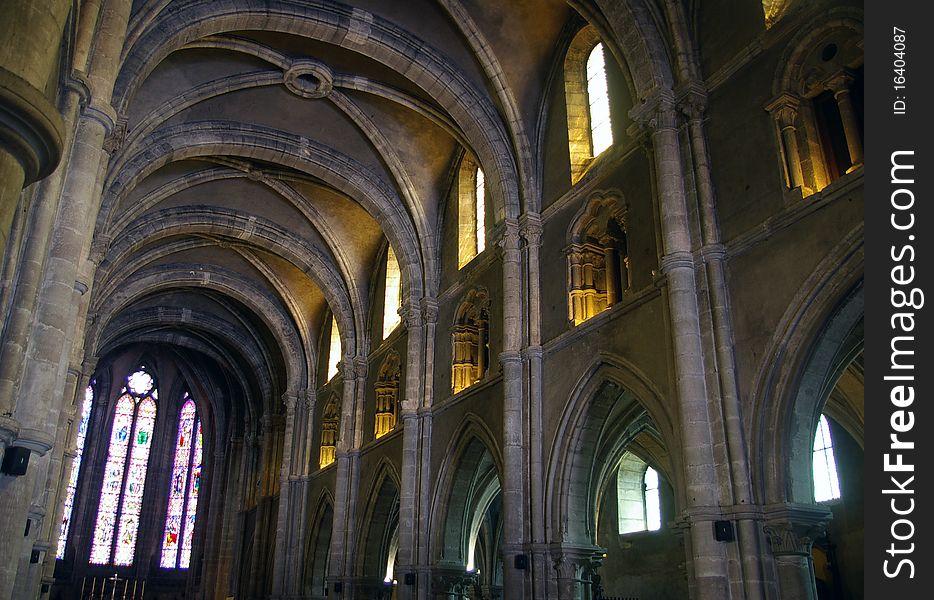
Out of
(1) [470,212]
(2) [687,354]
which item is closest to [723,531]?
(2) [687,354]

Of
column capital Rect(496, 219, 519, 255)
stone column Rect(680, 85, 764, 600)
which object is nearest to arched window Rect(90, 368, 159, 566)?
column capital Rect(496, 219, 519, 255)

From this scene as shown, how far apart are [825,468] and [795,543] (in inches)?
301

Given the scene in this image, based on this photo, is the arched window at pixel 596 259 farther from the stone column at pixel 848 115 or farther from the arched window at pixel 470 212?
the arched window at pixel 470 212

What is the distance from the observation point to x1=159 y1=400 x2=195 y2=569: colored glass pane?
37188 millimetres

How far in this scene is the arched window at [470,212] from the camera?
1881 centimetres

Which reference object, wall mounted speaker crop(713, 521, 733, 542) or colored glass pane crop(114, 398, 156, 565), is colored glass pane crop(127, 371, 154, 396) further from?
wall mounted speaker crop(713, 521, 733, 542)

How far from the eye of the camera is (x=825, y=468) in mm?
15969

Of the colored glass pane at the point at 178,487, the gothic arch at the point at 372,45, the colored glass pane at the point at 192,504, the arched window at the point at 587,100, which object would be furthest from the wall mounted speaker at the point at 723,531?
the colored glass pane at the point at 178,487

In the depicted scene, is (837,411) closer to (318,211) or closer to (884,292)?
(884,292)

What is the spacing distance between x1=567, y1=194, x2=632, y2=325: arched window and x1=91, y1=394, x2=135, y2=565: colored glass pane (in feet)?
98.5

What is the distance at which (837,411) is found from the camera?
1461 cm

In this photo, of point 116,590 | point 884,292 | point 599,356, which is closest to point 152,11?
point 599,356

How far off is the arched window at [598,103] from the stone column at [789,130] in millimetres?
4168

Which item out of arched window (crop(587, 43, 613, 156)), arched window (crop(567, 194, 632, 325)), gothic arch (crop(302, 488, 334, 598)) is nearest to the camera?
arched window (crop(567, 194, 632, 325))
